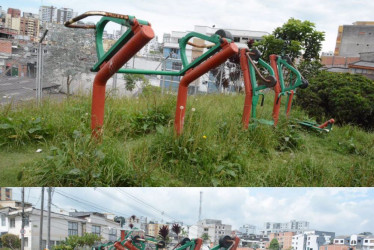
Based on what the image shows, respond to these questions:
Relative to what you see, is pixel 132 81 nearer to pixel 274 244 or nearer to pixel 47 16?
pixel 47 16

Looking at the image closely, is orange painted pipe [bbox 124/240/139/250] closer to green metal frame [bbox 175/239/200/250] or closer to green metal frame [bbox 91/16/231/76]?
green metal frame [bbox 175/239/200/250]

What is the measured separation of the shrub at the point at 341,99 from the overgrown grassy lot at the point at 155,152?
1504 mm

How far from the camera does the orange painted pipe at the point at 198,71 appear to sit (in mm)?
3008

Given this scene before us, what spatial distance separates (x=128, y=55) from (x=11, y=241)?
141cm

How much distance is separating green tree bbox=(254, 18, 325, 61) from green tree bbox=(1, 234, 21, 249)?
9.53 m

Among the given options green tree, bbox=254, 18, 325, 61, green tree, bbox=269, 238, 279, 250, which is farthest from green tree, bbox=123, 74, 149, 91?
green tree, bbox=254, 18, 325, 61

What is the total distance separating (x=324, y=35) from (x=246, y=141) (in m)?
8.68

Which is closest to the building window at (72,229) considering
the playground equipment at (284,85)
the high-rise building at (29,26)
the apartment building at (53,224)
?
the apartment building at (53,224)

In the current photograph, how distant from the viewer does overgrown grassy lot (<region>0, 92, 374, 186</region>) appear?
8.07 ft

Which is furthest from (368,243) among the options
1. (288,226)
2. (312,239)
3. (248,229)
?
(248,229)

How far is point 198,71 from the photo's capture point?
3.17 m

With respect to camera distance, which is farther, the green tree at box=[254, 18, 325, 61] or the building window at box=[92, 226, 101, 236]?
the green tree at box=[254, 18, 325, 61]

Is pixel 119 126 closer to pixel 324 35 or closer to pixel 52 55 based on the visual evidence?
pixel 52 55

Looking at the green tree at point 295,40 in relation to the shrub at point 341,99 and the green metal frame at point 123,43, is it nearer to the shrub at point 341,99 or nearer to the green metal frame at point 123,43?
the shrub at point 341,99
